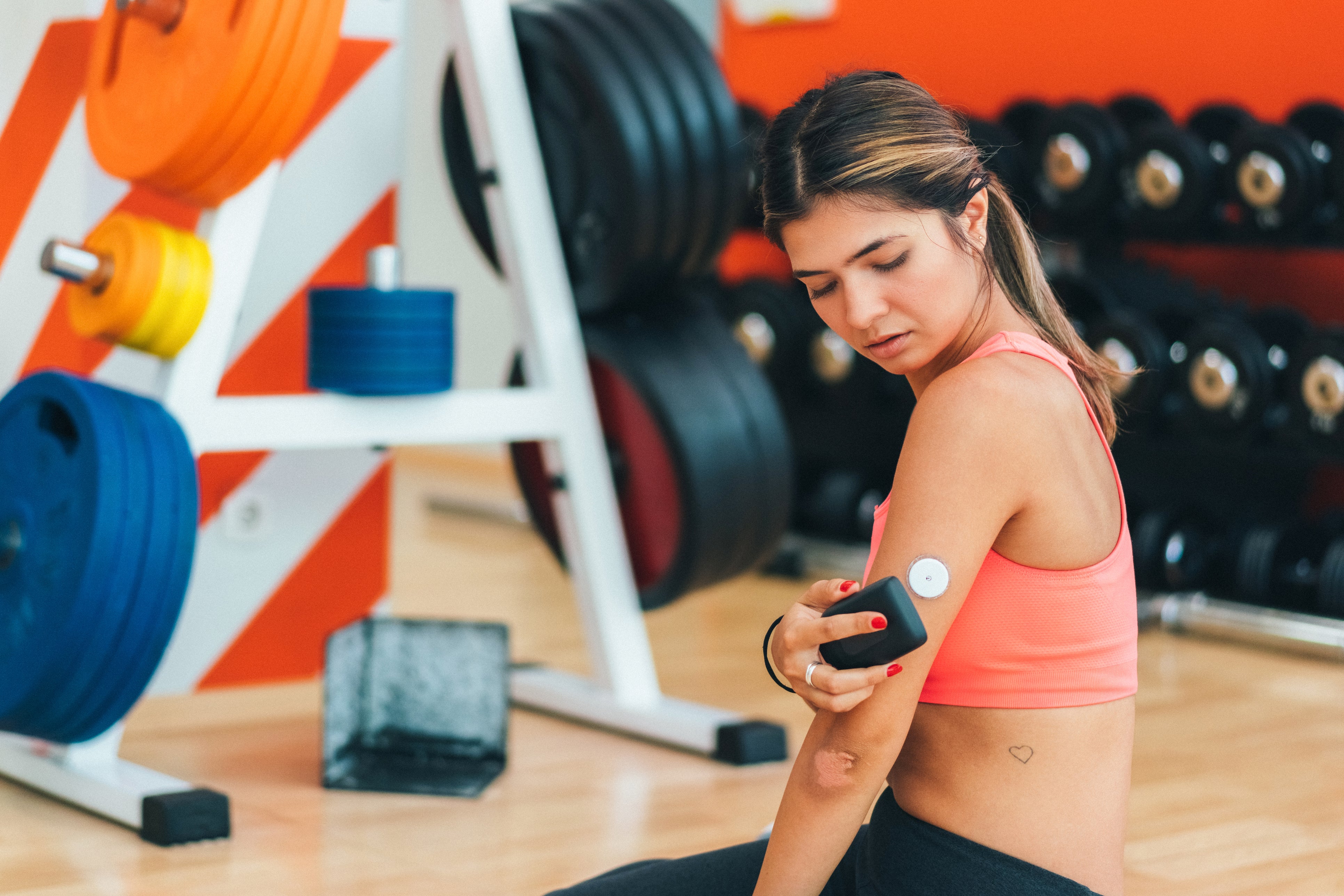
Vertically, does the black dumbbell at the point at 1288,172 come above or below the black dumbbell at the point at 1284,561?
above

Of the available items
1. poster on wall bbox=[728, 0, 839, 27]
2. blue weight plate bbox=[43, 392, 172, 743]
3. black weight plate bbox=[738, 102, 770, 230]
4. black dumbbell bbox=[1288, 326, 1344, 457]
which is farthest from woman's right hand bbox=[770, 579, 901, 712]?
poster on wall bbox=[728, 0, 839, 27]

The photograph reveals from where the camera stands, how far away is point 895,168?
42.5 inches

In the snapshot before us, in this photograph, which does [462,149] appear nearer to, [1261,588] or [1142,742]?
[1142,742]

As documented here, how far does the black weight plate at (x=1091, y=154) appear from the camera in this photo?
145 inches

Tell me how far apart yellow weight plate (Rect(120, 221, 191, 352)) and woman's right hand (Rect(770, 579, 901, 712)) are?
4.18 ft

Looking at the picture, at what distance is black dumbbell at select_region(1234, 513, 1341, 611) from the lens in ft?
11.3

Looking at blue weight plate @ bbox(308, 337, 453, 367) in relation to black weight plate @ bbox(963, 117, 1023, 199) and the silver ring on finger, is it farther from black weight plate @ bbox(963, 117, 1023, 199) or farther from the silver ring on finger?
black weight plate @ bbox(963, 117, 1023, 199)

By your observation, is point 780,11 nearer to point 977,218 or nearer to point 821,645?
point 977,218

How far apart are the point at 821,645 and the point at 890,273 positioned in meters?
0.27

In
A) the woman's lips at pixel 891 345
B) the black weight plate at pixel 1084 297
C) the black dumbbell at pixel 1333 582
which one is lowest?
the black dumbbell at pixel 1333 582

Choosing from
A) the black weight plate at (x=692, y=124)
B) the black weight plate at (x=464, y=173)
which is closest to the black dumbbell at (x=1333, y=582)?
the black weight plate at (x=692, y=124)

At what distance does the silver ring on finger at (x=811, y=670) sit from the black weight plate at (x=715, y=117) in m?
1.61

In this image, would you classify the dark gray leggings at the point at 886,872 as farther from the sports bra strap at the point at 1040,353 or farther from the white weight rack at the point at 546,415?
the white weight rack at the point at 546,415

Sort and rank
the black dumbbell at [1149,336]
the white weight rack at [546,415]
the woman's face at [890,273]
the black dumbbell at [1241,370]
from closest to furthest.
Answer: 1. the woman's face at [890,273]
2. the white weight rack at [546,415]
3. the black dumbbell at [1241,370]
4. the black dumbbell at [1149,336]
